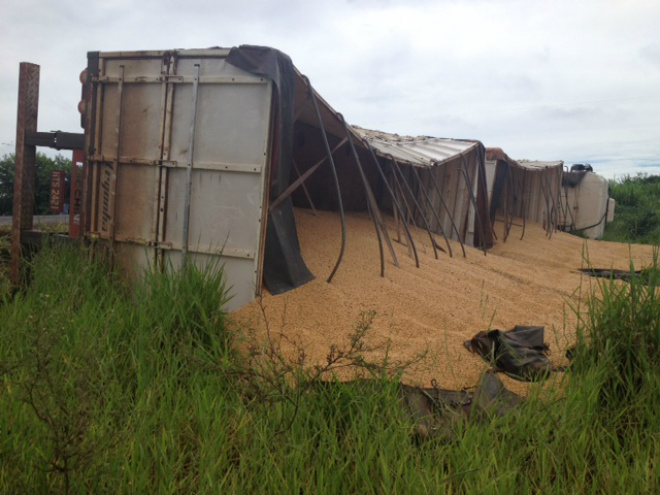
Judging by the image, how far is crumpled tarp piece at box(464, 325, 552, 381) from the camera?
3.56 meters

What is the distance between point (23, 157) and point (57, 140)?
0.49 meters

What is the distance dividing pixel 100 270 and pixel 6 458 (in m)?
2.88

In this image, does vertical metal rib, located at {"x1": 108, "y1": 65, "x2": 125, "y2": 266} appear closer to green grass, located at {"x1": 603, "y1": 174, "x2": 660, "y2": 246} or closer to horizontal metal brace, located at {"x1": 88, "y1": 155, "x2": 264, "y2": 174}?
horizontal metal brace, located at {"x1": 88, "y1": 155, "x2": 264, "y2": 174}

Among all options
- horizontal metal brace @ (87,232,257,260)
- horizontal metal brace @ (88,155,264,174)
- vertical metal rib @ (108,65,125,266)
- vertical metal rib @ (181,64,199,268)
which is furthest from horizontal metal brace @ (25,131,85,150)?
vertical metal rib @ (181,64,199,268)

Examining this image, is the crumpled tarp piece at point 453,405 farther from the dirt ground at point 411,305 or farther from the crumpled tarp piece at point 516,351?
the crumpled tarp piece at point 516,351

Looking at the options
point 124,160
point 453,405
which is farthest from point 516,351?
point 124,160

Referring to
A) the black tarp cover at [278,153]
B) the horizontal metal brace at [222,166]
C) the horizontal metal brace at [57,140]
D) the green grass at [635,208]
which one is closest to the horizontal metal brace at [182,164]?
the horizontal metal brace at [222,166]

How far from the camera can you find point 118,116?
532cm

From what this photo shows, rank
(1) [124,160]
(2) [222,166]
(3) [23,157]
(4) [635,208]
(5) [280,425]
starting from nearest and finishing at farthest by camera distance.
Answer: (5) [280,425], (2) [222,166], (1) [124,160], (3) [23,157], (4) [635,208]

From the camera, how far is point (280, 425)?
283cm

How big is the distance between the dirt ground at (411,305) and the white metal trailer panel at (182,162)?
2.09 ft

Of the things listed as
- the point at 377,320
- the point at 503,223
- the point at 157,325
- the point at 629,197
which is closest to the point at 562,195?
the point at 503,223

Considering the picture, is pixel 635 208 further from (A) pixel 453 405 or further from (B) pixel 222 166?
(A) pixel 453 405

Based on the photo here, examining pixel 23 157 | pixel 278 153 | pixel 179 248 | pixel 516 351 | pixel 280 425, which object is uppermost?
pixel 278 153
